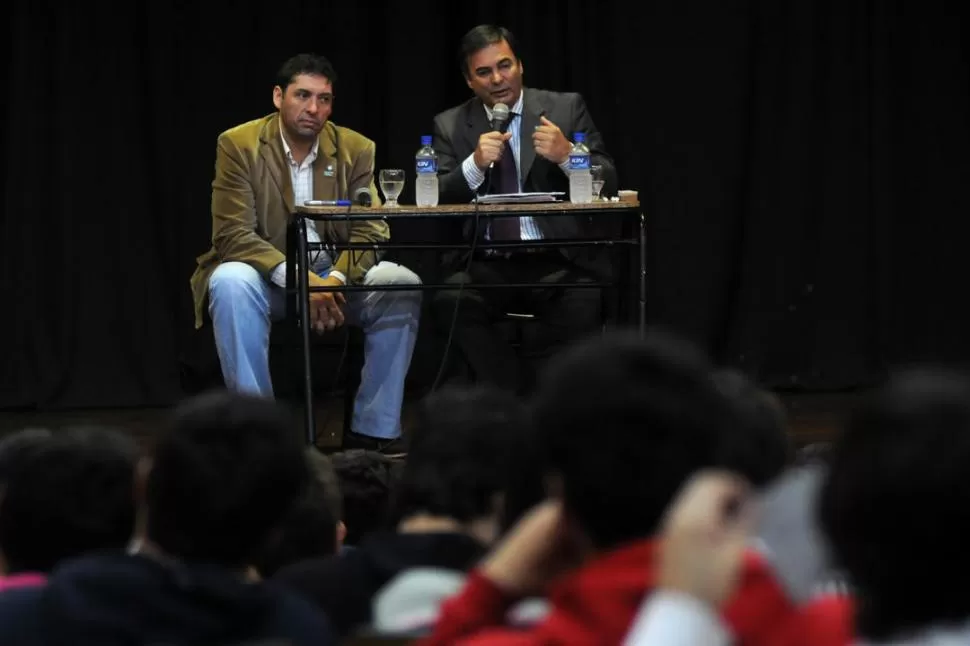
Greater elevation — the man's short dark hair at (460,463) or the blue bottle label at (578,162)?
the blue bottle label at (578,162)

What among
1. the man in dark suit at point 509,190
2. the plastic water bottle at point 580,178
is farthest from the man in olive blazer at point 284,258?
the plastic water bottle at point 580,178

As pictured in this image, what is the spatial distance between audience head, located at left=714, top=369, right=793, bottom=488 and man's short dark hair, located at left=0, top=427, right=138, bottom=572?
0.65 meters

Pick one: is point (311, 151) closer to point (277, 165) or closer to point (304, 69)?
point (277, 165)

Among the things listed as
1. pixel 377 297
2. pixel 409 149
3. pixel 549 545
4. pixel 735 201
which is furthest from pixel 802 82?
pixel 549 545

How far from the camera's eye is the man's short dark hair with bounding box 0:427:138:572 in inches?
59.0

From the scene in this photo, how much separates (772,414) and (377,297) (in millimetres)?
2714

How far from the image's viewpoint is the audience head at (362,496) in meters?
2.43

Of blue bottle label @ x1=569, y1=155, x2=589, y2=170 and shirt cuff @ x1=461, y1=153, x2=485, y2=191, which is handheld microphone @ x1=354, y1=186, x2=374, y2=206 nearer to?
shirt cuff @ x1=461, y1=153, x2=485, y2=191

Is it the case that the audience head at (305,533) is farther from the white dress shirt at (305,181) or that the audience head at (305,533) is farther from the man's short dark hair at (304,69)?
the man's short dark hair at (304,69)

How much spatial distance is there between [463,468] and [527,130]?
3001 millimetres

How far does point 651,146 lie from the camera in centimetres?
559

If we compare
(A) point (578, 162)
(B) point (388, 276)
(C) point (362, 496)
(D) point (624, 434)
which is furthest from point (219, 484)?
(B) point (388, 276)

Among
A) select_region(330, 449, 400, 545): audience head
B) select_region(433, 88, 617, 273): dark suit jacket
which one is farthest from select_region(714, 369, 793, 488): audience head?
Answer: select_region(433, 88, 617, 273): dark suit jacket

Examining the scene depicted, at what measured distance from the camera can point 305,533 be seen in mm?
1847
